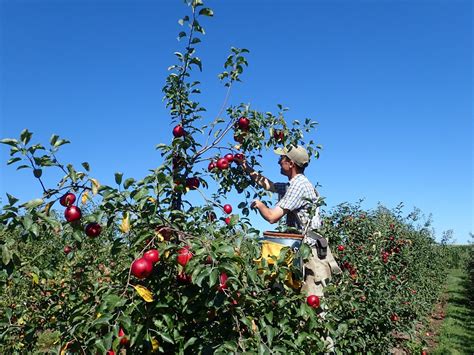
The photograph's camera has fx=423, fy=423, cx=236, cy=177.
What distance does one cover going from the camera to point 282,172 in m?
3.24

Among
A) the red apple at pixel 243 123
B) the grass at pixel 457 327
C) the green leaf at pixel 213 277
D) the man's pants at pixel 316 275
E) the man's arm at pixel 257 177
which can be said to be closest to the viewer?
the green leaf at pixel 213 277

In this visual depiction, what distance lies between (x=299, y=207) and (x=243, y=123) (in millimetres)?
696

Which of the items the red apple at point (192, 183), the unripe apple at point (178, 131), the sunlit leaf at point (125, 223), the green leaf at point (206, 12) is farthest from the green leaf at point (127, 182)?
the green leaf at point (206, 12)

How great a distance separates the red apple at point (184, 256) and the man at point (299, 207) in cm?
93

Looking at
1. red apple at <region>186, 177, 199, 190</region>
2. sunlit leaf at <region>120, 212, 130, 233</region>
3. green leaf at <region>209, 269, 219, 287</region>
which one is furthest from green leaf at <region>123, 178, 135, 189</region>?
red apple at <region>186, 177, 199, 190</region>

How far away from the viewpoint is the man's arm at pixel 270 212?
2.90 m

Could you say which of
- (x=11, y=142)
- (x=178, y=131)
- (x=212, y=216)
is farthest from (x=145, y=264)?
(x=178, y=131)

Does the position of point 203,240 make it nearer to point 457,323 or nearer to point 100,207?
point 100,207

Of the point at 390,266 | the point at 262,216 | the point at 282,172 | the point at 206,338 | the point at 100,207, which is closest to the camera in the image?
the point at 100,207

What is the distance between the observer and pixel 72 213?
1767mm

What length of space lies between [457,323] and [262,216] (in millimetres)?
7010

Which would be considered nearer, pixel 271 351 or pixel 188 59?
pixel 271 351

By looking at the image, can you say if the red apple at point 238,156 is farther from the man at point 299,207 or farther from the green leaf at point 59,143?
the green leaf at point 59,143

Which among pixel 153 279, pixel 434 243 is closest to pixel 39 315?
pixel 153 279
